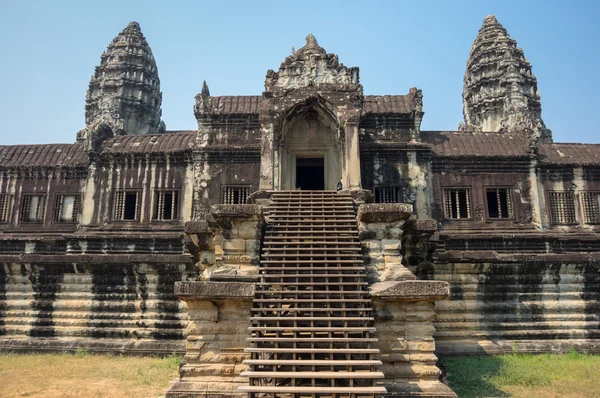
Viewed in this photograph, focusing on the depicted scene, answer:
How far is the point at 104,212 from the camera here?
1934cm

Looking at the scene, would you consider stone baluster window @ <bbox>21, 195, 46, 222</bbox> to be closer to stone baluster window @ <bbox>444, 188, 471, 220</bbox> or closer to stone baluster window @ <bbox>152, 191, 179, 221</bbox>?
stone baluster window @ <bbox>152, 191, 179, 221</bbox>

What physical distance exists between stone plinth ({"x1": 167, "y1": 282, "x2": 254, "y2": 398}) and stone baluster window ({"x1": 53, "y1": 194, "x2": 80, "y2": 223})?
1370cm

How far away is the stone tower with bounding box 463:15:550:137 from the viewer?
112 feet

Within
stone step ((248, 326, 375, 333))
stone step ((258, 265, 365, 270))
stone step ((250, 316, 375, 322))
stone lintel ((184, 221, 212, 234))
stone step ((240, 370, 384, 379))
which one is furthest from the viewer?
stone lintel ((184, 221, 212, 234))

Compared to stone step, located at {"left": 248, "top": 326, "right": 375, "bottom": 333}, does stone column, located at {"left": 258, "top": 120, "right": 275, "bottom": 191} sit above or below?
above

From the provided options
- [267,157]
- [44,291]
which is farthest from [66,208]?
[267,157]

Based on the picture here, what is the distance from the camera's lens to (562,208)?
18453mm

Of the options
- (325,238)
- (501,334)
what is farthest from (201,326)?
(501,334)

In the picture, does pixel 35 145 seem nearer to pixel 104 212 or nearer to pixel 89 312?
pixel 104 212

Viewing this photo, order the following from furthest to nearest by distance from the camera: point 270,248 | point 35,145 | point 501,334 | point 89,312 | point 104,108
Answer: point 104,108, point 35,145, point 89,312, point 501,334, point 270,248

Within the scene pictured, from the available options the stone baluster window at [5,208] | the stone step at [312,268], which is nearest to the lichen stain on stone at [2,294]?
the stone baluster window at [5,208]

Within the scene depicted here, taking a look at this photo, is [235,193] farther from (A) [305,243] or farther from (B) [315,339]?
(B) [315,339]

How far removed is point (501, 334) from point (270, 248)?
754cm

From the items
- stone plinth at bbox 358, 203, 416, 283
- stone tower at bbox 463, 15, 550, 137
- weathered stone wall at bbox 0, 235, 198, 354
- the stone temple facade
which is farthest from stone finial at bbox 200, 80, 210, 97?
stone tower at bbox 463, 15, 550, 137
